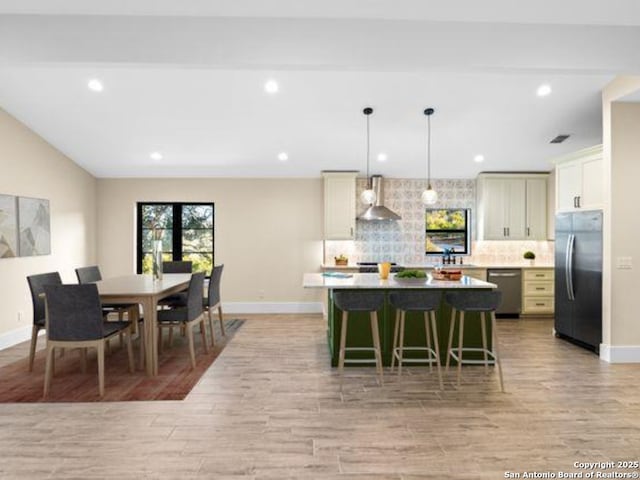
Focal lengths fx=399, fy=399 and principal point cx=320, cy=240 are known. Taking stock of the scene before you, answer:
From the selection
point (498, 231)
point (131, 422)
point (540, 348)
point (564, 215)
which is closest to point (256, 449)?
point (131, 422)

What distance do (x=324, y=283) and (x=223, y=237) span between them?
347 centimetres

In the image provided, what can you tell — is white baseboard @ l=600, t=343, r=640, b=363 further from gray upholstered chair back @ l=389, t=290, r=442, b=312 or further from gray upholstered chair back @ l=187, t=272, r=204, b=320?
gray upholstered chair back @ l=187, t=272, r=204, b=320

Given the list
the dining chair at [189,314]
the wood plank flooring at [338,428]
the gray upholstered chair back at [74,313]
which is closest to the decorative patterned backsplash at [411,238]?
the dining chair at [189,314]

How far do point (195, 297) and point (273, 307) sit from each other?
280 centimetres

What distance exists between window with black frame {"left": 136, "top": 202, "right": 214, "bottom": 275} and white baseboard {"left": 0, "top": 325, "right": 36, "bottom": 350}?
6.88 ft

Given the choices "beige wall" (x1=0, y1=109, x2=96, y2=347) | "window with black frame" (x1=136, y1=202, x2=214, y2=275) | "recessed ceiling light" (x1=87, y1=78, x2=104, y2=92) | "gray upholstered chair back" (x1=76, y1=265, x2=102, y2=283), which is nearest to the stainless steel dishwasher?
"window with black frame" (x1=136, y1=202, x2=214, y2=275)

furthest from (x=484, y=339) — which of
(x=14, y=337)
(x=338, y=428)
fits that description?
(x=14, y=337)

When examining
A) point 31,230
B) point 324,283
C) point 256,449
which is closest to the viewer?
point 256,449

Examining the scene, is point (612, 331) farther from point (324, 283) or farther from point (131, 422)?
point (131, 422)

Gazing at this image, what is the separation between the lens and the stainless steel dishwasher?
6.50m

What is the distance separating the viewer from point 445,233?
23.7 ft

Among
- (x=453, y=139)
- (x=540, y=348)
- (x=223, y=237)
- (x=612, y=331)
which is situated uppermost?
(x=453, y=139)

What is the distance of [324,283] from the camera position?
407 centimetres

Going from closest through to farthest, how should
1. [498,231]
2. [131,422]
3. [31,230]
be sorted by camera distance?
[131,422] < [31,230] < [498,231]
